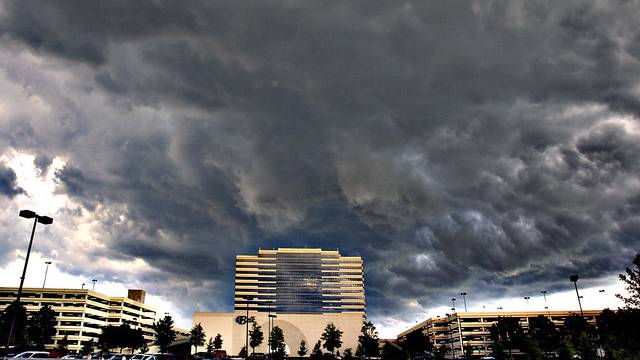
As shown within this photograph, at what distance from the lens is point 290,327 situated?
180 m

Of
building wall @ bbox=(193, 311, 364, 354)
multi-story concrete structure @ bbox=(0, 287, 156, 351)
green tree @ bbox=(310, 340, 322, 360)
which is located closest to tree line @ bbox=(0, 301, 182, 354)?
multi-story concrete structure @ bbox=(0, 287, 156, 351)

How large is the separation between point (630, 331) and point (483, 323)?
133812mm

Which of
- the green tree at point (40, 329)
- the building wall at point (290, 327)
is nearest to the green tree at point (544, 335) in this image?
the building wall at point (290, 327)

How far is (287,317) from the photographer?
182m

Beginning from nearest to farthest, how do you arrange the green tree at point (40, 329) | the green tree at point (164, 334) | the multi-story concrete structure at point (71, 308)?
the green tree at point (40, 329), the green tree at point (164, 334), the multi-story concrete structure at point (71, 308)

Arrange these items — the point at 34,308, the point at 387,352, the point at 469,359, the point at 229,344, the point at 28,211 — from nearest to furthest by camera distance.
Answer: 1. the point at 28,211
2. the point at 469,359
3. the point at 387,352
4. the point at 34,308
5. the point at 229,344

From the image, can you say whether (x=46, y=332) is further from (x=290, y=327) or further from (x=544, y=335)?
(x=544, y=335)

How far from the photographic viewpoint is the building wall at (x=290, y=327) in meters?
173

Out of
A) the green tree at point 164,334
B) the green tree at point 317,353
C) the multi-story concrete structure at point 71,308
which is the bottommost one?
the green tree at point 317,353

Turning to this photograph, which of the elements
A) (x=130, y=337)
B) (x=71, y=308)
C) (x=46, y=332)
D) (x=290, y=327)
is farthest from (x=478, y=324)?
(x=71, y=308)

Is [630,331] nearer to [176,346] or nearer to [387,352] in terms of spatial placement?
[387,352]

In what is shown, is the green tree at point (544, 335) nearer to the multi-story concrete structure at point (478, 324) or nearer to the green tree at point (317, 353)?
the multi-story concrete structure at point (478, 324)

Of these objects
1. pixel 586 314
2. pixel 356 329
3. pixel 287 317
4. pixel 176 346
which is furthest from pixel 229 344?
pixel 586 314

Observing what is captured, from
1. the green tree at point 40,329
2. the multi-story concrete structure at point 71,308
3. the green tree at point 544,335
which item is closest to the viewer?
the green tree at point 40,329
